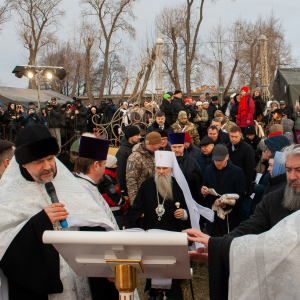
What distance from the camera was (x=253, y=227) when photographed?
2.32 metres

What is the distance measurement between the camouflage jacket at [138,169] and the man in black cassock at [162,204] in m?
0.63

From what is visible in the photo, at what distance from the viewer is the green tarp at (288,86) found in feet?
42.8

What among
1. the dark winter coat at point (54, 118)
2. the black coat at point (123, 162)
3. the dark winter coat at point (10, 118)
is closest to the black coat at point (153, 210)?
the black coat at point (123, 162)

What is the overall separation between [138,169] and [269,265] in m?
3.28

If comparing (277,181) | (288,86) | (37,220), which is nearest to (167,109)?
(288,86)

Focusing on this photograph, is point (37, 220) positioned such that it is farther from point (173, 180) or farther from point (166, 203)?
point (173, 180)

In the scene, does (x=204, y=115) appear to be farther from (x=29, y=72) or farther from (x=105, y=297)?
(x=105, y=297)

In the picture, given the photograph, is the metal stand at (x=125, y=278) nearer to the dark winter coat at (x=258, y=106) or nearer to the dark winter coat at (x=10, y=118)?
the dark winter coat at (x=258, y=106)

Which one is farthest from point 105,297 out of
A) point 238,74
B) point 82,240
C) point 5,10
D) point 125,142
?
point 238,74

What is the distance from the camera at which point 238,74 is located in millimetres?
28156

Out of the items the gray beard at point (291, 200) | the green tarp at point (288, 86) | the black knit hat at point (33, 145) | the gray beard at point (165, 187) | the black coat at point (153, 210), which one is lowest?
the black coat at point (153, 210)

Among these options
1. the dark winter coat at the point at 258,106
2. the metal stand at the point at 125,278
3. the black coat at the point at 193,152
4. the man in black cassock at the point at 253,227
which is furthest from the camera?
the dark winter coat at the point at 258,106

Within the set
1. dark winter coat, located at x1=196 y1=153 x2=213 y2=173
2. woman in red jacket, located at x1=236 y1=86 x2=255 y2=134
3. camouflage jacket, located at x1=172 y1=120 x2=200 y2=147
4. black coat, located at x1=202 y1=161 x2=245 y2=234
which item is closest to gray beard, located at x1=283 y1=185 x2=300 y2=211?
black coat, located at x1=202 y1=161 x2=245 y2=234

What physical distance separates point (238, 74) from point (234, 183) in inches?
988
